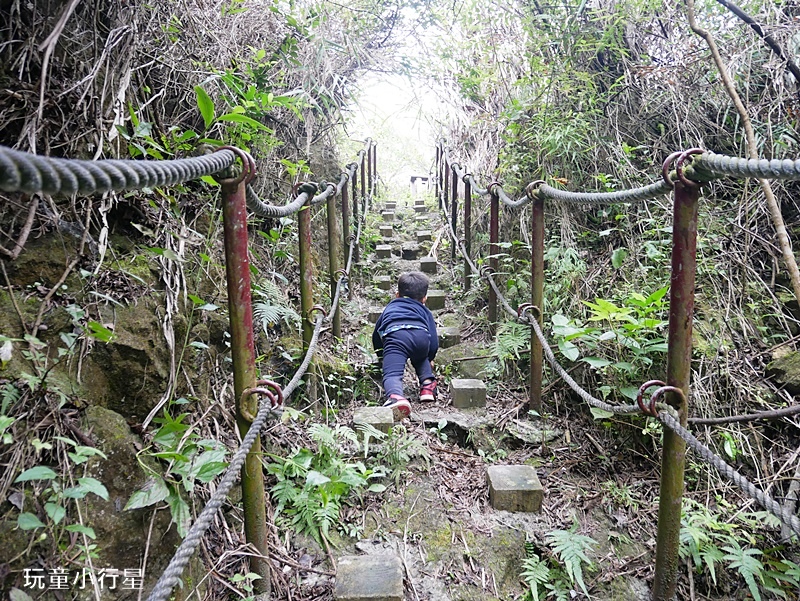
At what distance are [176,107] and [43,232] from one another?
121cm

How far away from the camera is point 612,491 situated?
210cm

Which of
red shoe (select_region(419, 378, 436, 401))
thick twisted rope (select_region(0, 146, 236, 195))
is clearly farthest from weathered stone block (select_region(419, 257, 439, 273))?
thick twisted rope (select_region(0, 146, 236, 195))

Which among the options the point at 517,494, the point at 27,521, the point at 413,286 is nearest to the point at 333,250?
the point at 413,286

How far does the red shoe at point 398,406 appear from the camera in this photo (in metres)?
2.76

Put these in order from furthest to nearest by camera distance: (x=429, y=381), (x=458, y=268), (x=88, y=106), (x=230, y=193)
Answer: (x=458, y=268)
(x=429, y=381)
(x=88, y=106)
(x=230, y=193)

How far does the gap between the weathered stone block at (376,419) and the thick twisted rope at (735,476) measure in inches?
53.0

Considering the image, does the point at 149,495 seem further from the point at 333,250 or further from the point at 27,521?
the point at 333,250

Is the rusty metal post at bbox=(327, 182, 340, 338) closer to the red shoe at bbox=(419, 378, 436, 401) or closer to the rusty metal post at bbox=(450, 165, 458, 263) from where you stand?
the red shoe at bbox=(419, 378, 436, 401)

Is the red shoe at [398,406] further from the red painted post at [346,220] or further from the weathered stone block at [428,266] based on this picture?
the weathered stone block at [428,266]

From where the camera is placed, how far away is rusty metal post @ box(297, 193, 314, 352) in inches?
100

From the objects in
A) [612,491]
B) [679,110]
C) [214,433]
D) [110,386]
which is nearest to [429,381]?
[612,491]

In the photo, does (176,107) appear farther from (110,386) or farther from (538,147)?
(538,147)

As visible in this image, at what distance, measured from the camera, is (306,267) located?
2.59m

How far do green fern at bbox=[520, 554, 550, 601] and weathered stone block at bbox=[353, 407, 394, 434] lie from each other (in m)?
0.89
